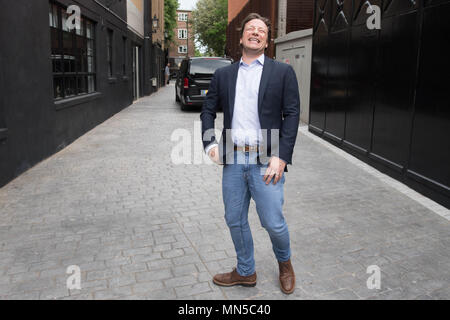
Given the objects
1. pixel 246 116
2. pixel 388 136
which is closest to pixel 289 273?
pixel 246 116

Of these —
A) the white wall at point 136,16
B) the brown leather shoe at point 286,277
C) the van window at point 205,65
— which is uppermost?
the white wall at point 136,16

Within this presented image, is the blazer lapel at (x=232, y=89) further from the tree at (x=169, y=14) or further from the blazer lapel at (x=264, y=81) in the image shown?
the tree at (x=169, y=14)

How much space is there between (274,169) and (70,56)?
26.6ft

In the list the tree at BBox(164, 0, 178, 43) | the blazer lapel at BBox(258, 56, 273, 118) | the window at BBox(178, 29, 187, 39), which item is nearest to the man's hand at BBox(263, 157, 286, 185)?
the blazer lapel at BBox(258, 56, 273, 118)

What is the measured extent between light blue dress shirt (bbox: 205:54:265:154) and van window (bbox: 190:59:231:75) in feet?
41.3

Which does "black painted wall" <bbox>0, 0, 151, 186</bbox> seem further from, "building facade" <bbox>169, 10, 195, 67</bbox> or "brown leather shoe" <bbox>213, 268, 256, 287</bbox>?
"building facade" <bbox>169, 10, 195, 67</bbox>

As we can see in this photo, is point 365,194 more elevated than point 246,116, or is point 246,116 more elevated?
point 246,116

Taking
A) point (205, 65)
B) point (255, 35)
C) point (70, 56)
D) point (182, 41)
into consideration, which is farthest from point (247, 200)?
point (182, 41)

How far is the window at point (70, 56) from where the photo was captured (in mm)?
8531

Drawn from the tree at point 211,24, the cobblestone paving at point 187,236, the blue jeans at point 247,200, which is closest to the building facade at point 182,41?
the tree at point 211,24

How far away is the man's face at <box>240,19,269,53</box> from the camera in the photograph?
278cm
